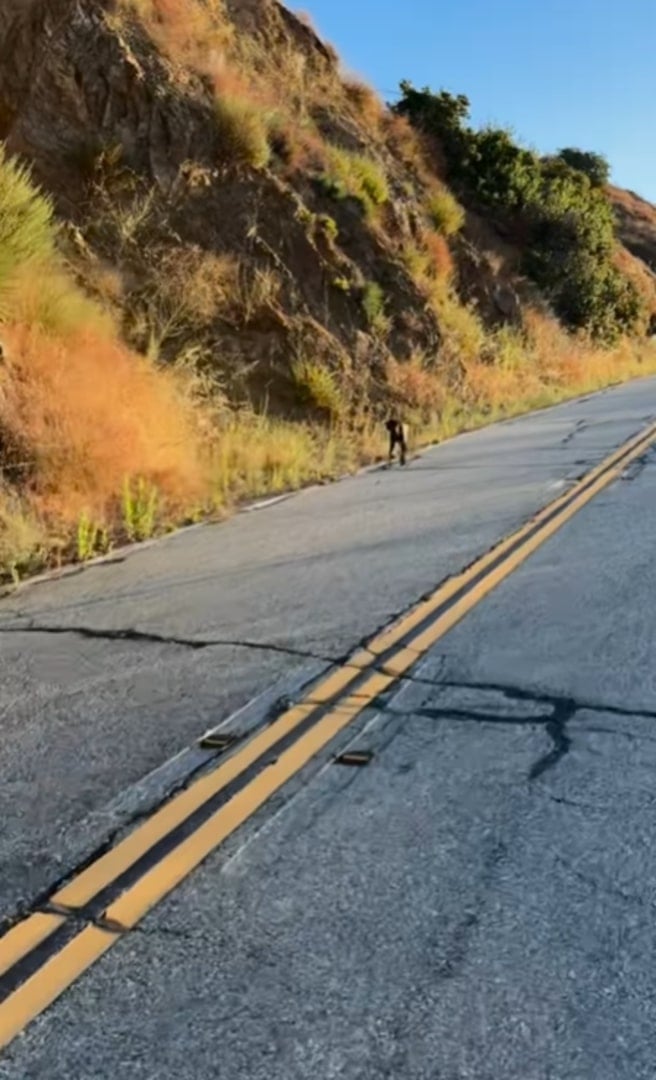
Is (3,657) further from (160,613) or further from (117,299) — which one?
(117,299)

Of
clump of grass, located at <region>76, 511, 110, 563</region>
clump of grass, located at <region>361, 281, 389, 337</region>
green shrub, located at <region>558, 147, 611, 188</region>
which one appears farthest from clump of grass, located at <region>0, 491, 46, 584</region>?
green shrub, located at <region>558, 147, 611, 188</region>

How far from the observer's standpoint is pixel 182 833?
3.97m

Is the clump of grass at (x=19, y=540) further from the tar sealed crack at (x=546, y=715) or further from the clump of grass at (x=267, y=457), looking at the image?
the tar sealed crack at (x=546, y=715)

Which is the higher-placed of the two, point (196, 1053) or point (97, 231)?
point (97, 231)

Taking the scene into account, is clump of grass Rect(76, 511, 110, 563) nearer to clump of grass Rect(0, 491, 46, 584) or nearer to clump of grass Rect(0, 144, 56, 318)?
clump of grass Rect(0, 491, 46, 584)

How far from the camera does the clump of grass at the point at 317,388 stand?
17.7m

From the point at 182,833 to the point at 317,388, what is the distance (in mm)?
14160

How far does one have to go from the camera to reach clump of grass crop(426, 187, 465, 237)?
93.1ft

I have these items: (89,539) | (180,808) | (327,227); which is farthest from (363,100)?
(180,808)

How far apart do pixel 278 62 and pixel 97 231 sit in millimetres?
10317

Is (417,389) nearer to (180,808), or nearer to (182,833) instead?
(180,808)

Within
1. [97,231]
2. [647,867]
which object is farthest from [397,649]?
[97,231]

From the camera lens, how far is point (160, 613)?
7273mm

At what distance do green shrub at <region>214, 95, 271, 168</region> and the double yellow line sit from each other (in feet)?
48.5
